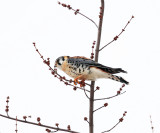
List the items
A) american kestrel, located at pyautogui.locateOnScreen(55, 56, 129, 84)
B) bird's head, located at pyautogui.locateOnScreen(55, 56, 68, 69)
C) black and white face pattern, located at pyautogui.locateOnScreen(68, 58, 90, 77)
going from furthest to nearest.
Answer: bird's head, located at pyautogui.locateOnScreen(55, 56, 68, 69) < black and white face pattern, located at pyautogui.locateOnScreen(68, 58, 90, 77) < american kestrel, located at pyautogui.locateOnScreen(55, 56, 129, 84)

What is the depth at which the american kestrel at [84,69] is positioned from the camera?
3.63m

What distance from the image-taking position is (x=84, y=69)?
3742mm

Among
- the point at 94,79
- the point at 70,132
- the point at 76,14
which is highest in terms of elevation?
the point at 76,14

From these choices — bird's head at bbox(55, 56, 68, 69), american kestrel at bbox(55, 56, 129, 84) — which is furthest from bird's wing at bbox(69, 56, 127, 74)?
bird's head at bbox(55, 56, 68, 69)

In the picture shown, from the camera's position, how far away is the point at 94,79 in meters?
3.69

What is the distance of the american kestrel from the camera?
143 inches

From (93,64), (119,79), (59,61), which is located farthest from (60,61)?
(119,79)

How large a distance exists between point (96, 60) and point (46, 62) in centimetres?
61

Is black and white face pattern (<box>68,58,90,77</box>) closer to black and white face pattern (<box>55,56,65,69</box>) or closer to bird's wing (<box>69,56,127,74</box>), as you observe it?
bird's wing (<box>69,56,127,74</box>)

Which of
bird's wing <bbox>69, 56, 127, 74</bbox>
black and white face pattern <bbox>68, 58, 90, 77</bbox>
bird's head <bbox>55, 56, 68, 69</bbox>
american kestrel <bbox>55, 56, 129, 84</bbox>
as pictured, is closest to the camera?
bird's wing <bbox>69, 56, 127, 74</bbox>

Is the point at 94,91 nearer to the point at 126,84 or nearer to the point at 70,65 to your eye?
the point at 126,84

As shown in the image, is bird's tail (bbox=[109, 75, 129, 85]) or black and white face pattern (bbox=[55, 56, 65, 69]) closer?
bird's tail (bbox=[109, 75, 129, 85])

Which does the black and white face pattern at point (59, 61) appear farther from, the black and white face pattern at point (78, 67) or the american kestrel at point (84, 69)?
the black and white face pattern at point (78, 67)

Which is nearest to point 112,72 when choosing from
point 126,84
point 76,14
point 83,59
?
point 126,84
